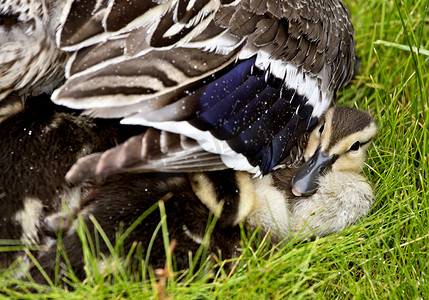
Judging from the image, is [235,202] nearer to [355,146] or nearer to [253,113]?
[253,113]

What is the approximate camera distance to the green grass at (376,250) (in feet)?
7.48

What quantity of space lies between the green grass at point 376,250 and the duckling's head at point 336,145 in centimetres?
12

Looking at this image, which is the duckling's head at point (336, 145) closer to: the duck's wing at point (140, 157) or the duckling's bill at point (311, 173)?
the duckling's bill at point (311, 173)

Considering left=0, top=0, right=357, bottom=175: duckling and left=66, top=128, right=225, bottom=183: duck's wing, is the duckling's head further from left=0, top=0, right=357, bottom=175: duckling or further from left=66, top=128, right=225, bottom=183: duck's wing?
left=66, top=128, right=225, bottom=183: duck's wing

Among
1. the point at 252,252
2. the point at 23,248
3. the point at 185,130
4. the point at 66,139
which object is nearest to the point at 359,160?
the point at 252,252

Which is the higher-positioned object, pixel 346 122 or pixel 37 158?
pixel 37 158

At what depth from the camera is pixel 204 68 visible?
2.36 m

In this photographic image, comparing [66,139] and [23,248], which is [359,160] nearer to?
[66,139]

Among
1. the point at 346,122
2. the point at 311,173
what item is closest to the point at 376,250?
the point at 311,173

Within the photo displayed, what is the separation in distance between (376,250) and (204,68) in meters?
0.82

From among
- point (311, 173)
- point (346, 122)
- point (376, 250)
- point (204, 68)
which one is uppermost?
point (204, 68)

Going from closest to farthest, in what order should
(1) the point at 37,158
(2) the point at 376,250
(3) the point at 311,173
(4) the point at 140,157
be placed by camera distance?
(4) the point at 140,157
(1) the point at 37,158
(2) the point at 376,250
(3) the point at 311,173

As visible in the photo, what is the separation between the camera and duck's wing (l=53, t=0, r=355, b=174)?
7.45 ft

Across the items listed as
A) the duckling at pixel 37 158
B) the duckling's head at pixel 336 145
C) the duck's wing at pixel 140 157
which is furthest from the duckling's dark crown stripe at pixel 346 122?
the duckling at pixel 37 158
